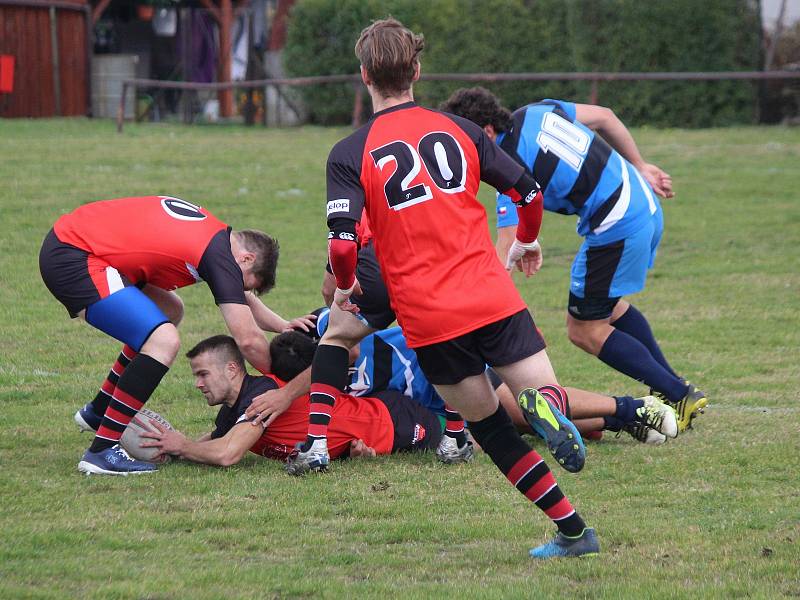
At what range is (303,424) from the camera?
5.94m

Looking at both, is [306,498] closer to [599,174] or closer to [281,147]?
[599,174]

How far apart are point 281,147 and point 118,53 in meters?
13.0

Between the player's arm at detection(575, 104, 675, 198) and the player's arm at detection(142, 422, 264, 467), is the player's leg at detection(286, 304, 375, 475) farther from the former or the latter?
the player's arm at detection(575, 104, 675, 198)

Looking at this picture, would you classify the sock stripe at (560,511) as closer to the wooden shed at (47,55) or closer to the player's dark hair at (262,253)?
the player's dark hair at (262,253)

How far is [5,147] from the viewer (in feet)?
62.4

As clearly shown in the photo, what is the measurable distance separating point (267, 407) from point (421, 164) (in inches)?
75.9

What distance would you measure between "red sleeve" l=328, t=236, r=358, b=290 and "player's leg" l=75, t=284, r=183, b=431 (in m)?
2.01

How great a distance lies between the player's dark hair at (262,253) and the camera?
226 inches

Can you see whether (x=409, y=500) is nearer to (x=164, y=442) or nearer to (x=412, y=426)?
(x=412, y=426)

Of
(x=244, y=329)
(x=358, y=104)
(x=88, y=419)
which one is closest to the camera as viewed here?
(x=244, y=329)

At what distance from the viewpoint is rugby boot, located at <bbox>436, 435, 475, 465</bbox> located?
233 inches

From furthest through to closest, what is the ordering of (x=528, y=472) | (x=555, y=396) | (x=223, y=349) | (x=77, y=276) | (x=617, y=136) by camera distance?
(x=617, y=136)
(x=223, y=349)
(x=77, y=276)
(x=528, y=472)
(x=555, y=396)

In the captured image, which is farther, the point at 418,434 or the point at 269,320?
the point at 269,320

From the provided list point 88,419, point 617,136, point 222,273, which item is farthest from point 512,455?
A: point 617,136
